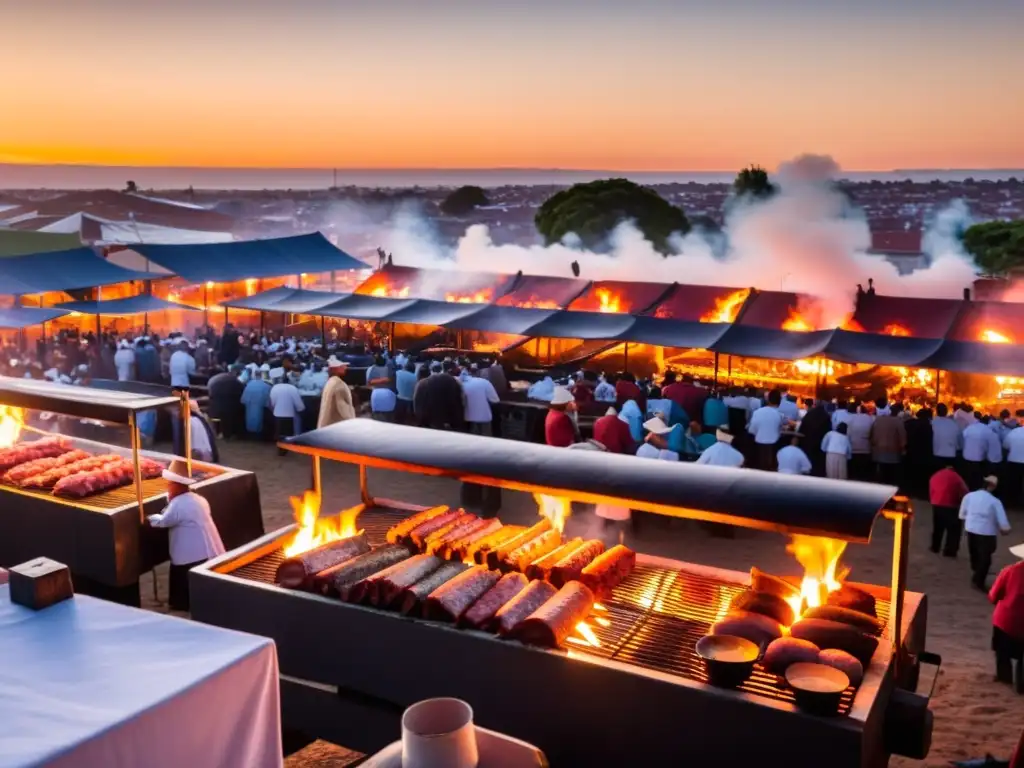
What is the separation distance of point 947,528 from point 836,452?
1.96 meters

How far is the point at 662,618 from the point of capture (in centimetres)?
498

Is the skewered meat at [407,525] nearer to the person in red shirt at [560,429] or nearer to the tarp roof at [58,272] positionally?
the person in red shirt at [560,429]

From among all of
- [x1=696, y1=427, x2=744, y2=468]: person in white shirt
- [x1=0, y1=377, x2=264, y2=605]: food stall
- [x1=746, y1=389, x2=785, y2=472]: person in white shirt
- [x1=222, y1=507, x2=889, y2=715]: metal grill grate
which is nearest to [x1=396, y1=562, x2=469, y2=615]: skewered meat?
[x1=222, y1=507, x2=889, y2=715]: metal grill grate

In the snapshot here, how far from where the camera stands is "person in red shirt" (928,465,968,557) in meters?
8.87

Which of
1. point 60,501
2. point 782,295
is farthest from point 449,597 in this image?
point 782,295

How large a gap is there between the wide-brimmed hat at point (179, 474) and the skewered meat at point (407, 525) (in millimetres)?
1837

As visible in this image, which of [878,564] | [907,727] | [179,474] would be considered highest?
[179,474]

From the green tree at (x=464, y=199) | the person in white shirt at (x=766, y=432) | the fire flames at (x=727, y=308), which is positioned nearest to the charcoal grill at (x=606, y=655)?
the person in white shirt at (x=766, y=432)

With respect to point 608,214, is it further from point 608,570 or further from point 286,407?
point 608,570

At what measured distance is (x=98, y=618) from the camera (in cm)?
332

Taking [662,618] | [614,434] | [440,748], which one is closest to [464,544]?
[662,618]

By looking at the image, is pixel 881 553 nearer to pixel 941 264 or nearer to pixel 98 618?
pixel 98 618

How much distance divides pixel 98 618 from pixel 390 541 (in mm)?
2731

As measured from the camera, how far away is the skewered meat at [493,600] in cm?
474
